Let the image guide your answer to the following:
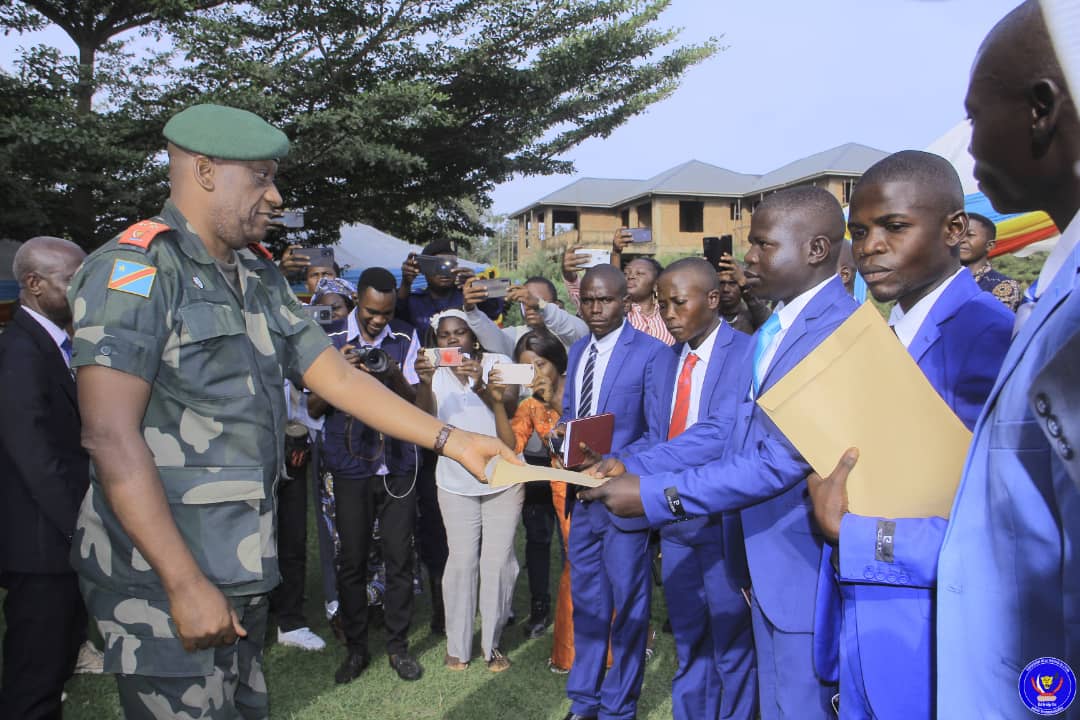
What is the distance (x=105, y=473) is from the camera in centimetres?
179

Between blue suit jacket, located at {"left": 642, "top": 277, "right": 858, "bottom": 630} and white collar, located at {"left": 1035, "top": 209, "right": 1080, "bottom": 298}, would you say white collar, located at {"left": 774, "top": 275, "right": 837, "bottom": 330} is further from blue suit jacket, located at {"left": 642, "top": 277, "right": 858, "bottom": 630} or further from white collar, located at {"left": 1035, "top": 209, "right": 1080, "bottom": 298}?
white collar, located at {"left": 1035, "top": 209, "right": 1080, "bottom": 298}

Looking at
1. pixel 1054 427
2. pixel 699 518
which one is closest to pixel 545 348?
pixel 699 518

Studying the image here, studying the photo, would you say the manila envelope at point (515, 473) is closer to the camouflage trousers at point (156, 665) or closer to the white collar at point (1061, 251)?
the camouflage trousers at point (156, 665)

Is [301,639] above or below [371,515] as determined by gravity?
below

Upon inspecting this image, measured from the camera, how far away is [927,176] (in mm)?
2205

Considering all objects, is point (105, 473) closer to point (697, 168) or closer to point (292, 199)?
point (292, 199)

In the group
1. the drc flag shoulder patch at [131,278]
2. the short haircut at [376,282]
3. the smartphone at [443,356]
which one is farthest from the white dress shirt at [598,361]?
the drc flag shoulder patch at [131,278]

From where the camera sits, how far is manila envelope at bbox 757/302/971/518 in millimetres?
1664

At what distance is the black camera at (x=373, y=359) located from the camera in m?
4.41

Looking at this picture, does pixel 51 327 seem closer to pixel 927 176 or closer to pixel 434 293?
pixel 434 293

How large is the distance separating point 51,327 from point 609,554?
2986mm

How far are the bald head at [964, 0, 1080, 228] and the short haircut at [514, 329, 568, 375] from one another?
3681 mm

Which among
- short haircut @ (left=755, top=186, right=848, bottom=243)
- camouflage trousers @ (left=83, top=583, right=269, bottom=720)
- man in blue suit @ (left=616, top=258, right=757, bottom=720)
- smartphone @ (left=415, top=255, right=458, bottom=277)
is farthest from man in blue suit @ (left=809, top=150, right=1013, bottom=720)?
smartphone @ (left=415, top=255, right=458, bottom=277)

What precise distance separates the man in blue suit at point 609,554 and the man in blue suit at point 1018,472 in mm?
2664
